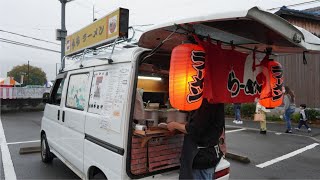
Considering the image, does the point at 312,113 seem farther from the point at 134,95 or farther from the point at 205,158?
the point at 134,95

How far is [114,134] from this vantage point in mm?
3291

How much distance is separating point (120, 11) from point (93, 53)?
98 centimetres

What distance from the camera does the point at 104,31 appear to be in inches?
175

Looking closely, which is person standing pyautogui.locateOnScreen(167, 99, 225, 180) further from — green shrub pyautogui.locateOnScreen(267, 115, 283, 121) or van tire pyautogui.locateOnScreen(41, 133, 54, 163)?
green shrub pyautogui.locateOnScreen(267, 115, 283, 121)

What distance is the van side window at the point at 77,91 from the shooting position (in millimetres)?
4189

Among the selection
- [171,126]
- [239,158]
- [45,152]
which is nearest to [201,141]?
[171,126]

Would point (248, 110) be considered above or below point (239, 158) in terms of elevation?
above

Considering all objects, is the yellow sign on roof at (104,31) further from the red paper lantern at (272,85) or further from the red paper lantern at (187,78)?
the red paper lantern at (272,85)

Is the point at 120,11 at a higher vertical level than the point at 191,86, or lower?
higher

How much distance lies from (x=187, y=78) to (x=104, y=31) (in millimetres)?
2222

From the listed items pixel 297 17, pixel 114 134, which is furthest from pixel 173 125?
pixel 297 17

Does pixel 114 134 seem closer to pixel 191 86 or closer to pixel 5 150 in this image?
pixel 191 86

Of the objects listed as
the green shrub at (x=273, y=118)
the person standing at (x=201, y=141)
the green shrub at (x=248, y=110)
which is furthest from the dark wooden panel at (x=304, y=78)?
the person standing at (x=201, y=141)

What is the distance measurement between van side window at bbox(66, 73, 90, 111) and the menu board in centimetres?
33
